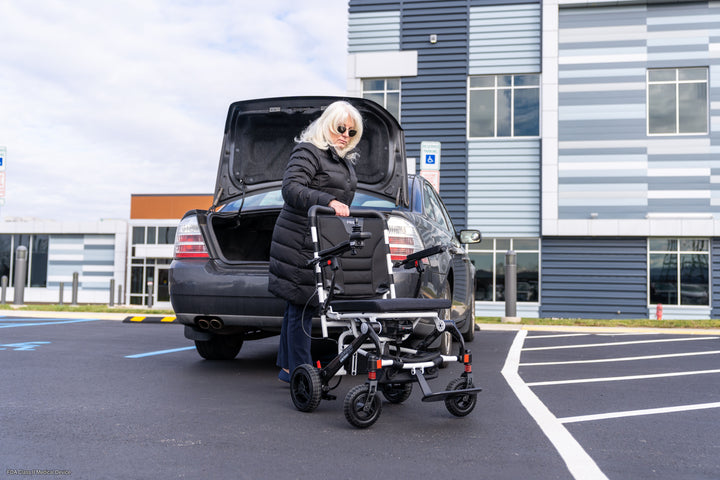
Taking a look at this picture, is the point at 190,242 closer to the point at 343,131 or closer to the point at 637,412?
the point at 343,131

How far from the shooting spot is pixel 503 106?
18141 mm

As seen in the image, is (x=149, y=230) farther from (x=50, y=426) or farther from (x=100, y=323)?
(x=50, y=426)

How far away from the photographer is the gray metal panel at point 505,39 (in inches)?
706

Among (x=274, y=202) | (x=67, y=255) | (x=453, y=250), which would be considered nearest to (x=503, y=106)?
(x=453, y=250)

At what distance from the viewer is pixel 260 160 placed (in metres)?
5.86

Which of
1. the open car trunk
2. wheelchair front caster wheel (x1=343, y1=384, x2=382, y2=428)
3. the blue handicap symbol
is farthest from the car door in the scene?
the blue handicap symbol

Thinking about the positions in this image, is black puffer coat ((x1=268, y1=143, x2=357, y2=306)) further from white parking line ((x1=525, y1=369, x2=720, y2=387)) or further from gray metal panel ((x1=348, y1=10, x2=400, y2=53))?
gray metal panel ((x1=348, y1=10, x2=400, y2=53))

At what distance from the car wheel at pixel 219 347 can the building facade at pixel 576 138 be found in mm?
12733

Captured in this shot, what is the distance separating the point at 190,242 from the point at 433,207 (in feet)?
7.72

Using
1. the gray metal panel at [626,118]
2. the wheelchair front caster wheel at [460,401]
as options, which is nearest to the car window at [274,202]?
the wheelchair front caster wheel at [460,401]

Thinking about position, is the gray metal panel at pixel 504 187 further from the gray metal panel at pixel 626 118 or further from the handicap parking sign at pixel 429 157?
the handicap parking sign at pixel 429 157

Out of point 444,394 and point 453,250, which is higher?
point 453,250

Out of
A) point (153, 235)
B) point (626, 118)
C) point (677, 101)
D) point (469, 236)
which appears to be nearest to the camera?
point (469, 236)

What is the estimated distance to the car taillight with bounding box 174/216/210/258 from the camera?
16.9ft
